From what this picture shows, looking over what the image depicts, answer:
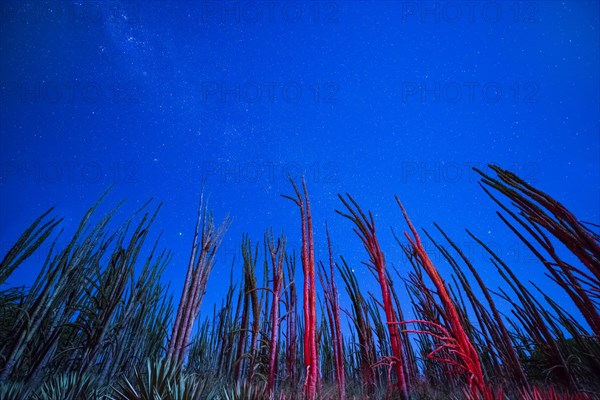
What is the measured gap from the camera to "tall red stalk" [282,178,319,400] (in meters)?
1.67

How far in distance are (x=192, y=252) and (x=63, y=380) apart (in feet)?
3.94

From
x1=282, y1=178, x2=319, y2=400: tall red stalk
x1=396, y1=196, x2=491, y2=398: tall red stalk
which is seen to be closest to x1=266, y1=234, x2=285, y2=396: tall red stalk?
Answer: x1=282, y1=178, x2=319, y2=400: tall red stalk

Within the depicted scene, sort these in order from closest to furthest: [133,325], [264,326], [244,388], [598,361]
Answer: [244,388] < [598,361] < [133,325] < [264,326]

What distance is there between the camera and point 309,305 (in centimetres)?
192

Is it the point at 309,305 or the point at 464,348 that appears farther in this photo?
the point at 309,305

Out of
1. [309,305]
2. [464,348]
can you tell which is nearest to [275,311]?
[309,305]

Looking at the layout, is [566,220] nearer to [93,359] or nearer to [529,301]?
[529,301]

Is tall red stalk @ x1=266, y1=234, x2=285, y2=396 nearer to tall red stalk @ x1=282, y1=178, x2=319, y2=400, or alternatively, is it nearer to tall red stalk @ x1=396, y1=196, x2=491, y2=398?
tall red stalk @ x1=282, y1=178, x2=319, y2=400

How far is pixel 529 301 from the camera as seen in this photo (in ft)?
7.51

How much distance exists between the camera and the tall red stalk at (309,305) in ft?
5.48

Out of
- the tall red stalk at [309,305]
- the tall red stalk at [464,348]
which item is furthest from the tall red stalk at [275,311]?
the tall red stalk at [464,348]

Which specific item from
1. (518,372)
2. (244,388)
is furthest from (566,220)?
Result: (244,388)

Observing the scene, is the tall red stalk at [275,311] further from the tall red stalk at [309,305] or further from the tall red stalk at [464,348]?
the tall red stalk at [464,348]

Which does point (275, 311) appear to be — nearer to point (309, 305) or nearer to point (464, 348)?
point (309, 305)
